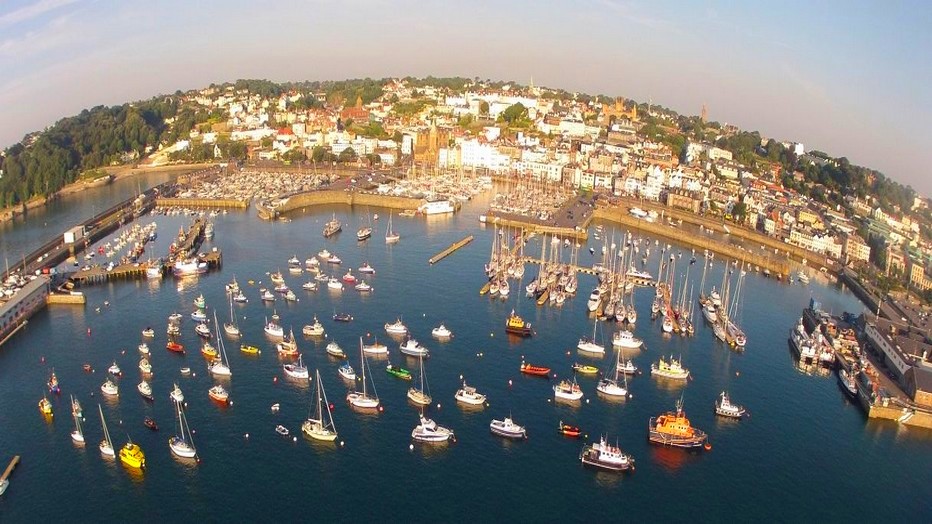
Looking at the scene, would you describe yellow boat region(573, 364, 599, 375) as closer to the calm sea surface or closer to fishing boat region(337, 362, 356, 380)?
the calm sea surface

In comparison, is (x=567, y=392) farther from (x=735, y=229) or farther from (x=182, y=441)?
(x=735, y=229)

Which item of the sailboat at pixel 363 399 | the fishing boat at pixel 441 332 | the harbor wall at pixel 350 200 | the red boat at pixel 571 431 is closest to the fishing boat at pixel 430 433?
the sailboat at pixel 363 399

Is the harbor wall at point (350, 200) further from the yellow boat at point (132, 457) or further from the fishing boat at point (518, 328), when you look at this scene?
the yellow boat at point (132, 457)

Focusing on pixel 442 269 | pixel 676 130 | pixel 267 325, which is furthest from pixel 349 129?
pixel 267 325

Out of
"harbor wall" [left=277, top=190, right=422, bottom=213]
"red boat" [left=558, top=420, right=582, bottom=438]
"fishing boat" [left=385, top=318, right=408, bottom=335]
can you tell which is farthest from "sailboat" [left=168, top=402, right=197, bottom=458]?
"harbor wall" [left=277, top=190, right=422, bottom=213]

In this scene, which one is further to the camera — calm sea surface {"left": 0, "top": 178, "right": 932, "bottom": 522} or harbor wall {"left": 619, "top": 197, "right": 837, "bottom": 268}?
harbor wall {"left": 619, "top": 197, "right": 837, "bottom": 268}

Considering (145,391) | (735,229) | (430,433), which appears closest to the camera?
(430,433)

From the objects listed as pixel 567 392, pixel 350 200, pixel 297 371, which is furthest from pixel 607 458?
pixel 350 200
